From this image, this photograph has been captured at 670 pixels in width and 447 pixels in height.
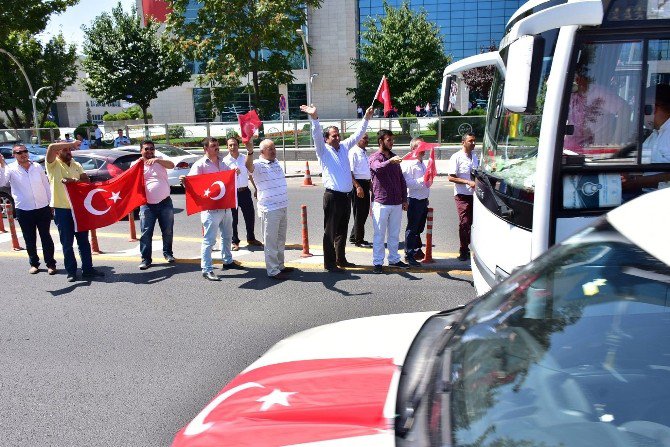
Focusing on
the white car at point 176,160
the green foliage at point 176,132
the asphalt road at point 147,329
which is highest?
the green foliage at point 176,132

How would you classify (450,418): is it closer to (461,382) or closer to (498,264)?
(461,382)

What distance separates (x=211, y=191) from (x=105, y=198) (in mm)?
1617

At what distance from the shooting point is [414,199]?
815 cm

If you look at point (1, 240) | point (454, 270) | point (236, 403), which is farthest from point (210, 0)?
point (236, 403)

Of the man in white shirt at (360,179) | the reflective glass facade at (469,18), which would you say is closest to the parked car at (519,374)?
the man in white shirt at (360,179)

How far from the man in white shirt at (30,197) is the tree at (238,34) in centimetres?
2031

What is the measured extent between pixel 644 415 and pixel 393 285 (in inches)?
219

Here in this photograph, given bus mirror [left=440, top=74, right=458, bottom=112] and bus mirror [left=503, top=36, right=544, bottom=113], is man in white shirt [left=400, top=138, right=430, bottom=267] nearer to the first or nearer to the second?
bus mirror [left=440, top=74, right=458, bottom=112]

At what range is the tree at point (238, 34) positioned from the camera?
26.9m

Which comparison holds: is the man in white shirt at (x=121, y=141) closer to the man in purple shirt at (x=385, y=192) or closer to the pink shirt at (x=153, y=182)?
the pink shirt at (x=153, y=182)

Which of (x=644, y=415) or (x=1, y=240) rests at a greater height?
(x=644, y=415)

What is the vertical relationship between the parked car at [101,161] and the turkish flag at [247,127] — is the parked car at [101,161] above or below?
below

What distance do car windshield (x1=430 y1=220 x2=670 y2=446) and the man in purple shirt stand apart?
5.02 m

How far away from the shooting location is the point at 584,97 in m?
4.20
